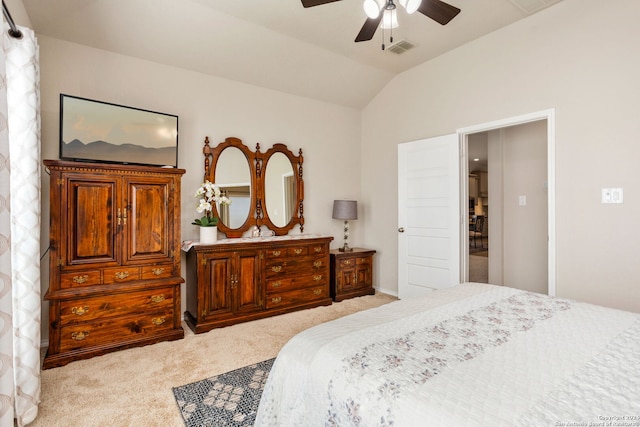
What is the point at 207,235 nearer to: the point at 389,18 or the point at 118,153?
the point at 118,153

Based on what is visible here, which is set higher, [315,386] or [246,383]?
[315,386]

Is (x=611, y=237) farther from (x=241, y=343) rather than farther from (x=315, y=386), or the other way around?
(x=241, y=343)

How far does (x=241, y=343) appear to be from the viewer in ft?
9.50

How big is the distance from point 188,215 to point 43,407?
6.44 ft

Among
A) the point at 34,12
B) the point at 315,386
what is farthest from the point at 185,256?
the point at 315,386

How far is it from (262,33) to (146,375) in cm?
324

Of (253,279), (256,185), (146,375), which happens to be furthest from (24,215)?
(256,185)

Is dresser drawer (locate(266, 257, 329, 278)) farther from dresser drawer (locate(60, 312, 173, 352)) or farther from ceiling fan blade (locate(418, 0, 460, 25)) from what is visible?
ceiling fan blade (locate(418, 0, 460, 25))

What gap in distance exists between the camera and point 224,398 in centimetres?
204

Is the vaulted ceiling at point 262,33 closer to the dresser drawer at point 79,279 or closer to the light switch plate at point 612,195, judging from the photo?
the light switch plate at point 612,195

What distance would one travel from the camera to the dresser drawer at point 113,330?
255 cm

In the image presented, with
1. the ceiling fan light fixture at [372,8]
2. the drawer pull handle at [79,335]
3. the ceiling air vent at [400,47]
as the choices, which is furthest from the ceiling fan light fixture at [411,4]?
the drawer pull handle at [79,335]

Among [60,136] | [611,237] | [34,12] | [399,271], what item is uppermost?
[34,12]

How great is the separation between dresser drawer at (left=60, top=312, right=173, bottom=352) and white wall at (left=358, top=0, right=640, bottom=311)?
11.9 feet
